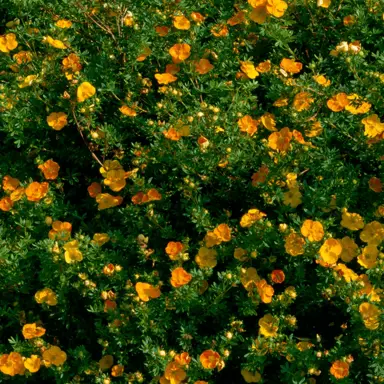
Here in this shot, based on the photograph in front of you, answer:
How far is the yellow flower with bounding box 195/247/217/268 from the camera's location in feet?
9.80

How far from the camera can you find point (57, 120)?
11.2 ft

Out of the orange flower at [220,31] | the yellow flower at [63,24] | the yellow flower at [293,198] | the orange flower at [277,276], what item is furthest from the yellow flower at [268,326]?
the yellow flower at [63,24]

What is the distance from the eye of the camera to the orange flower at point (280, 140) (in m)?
3.07

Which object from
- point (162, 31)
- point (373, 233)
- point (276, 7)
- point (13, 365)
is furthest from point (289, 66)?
point (13, 365)

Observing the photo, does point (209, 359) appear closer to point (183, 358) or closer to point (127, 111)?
point (183, 358)

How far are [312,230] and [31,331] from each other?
4.09ft

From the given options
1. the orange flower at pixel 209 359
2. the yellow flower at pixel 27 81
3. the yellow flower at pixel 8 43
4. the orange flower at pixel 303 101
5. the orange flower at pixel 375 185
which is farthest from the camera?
the yellow flower at pixel 8 43

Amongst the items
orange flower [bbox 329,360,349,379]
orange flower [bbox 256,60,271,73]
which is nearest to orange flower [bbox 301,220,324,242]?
orange flower [bbox 329,360,349,379]

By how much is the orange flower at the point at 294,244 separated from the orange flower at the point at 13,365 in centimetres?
119

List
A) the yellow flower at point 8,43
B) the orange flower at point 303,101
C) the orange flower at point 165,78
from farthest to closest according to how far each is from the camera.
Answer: the yellow flower at point 8,43 < the orange flower at point 165,78 < the orange flower at point 303,101

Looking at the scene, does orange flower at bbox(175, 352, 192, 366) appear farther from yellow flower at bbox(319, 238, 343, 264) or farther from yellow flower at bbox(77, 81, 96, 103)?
yellow flower at bbox(77, 81, 96, 103)

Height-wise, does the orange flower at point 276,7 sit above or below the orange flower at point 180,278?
above

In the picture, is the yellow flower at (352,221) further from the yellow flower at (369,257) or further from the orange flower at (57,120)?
the orange flower at (57,120)

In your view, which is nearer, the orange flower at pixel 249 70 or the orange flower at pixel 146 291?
the orange flower at pixel 146 291
